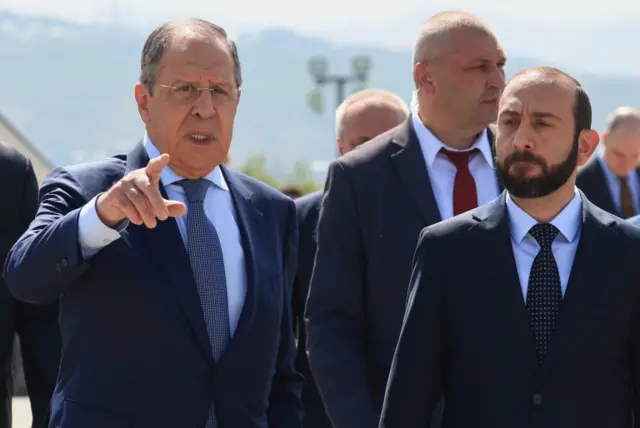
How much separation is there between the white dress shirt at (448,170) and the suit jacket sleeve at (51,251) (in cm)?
184

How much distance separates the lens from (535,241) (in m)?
4.68

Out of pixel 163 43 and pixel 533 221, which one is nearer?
pixel 533 221

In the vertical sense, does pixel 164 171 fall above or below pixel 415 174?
above

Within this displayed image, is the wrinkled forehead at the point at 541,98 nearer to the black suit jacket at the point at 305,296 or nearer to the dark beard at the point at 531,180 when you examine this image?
the dark beard at the point at 531,180

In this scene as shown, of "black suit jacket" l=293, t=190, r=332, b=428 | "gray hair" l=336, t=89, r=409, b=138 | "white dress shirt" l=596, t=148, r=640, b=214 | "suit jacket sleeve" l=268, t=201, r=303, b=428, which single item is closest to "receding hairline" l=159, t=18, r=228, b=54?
"suit jacket sleeve" l=268, t=201, r=303, b=428

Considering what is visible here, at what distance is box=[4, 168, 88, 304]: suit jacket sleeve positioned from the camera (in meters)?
4.27

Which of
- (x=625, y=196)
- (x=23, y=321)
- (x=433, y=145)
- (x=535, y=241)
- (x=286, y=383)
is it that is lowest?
(x=625, y=196)

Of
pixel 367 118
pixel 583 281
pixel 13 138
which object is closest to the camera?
pixel 583 281

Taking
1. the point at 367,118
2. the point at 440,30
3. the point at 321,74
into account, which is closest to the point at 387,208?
the point at 440,30

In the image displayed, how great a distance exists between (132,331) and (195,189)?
557 millimetres

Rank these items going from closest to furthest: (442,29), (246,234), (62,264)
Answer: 1. (62,264)
2. (246,234)
3. (442,29)

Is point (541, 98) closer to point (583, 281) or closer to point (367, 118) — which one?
point (583, 281)

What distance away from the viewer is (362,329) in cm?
598

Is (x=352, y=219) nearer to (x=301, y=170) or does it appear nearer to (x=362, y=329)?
(x=362, y=329)
